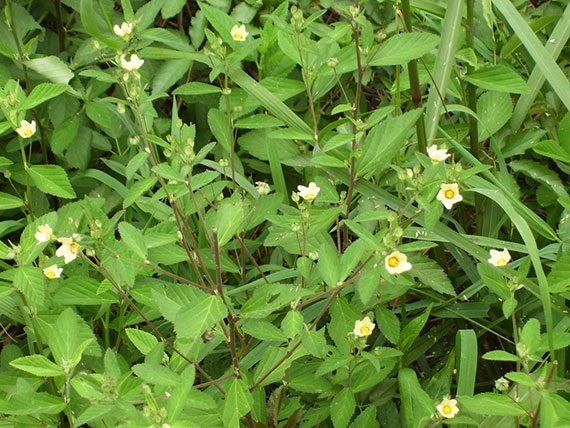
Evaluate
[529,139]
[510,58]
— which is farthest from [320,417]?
[510,58]

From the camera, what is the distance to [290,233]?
168 cm

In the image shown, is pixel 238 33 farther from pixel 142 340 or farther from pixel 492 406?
pixel 492 406

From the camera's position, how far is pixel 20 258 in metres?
1.59

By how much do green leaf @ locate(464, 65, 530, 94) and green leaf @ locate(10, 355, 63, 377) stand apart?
3.67ft

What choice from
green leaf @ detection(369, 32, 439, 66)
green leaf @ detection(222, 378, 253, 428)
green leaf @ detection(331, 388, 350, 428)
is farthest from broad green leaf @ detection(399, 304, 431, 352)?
green leaf @ detection(369, 32, 439, 66)

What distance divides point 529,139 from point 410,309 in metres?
0.53

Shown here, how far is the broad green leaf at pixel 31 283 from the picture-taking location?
5.05ft

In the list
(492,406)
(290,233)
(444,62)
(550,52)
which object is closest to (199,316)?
(290,233)

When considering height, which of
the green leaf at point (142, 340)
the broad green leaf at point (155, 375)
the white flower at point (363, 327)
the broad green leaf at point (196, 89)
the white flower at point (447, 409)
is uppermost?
the broad green leaf at point (196, 89)

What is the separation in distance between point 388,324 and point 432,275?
0.18 meters

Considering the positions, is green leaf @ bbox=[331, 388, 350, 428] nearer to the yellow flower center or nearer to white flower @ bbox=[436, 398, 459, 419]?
white flower @ bbox=[436, 398, 459, 419]

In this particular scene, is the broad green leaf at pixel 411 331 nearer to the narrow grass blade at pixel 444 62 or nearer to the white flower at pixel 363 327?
the white flower at pixel 363 327

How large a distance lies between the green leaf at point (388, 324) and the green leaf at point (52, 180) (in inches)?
28.8

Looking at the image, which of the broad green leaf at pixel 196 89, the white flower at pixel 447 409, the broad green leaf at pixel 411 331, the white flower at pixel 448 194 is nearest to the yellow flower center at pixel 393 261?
the white flower at pixel 448 194
